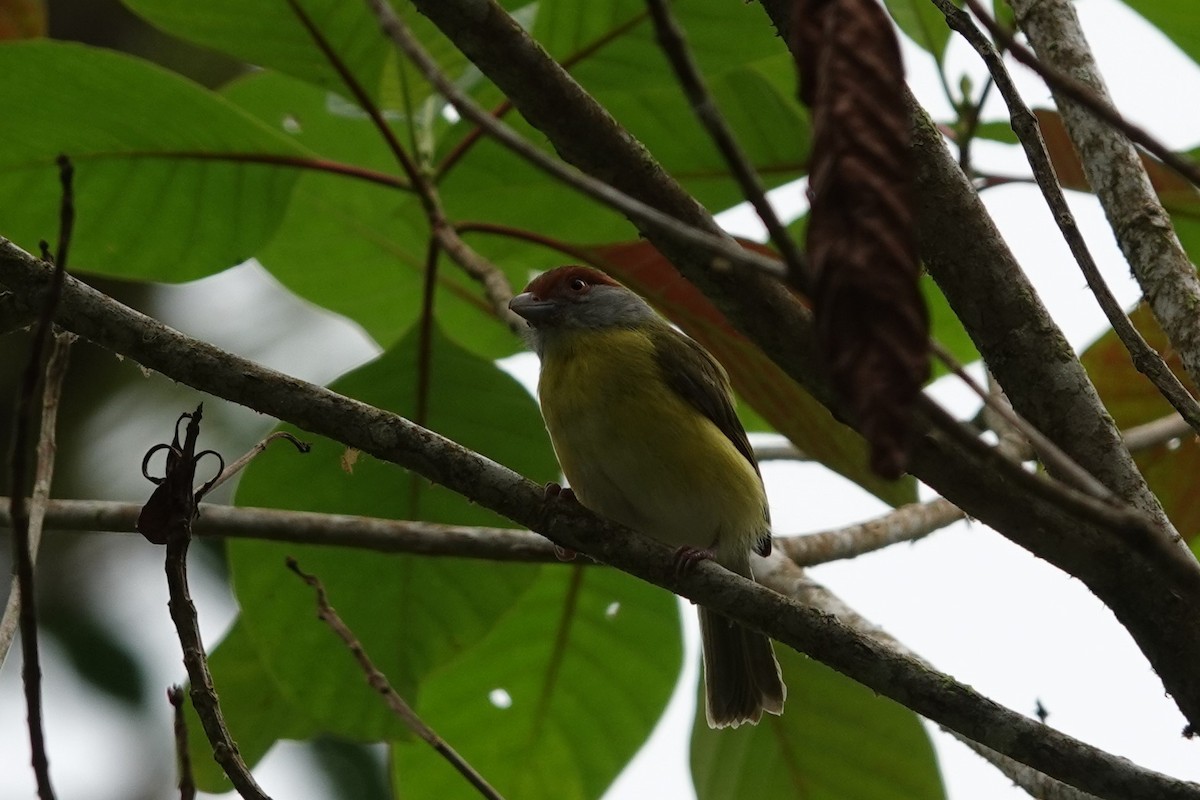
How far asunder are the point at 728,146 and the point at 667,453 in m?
2.76

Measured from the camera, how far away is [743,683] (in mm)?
4113

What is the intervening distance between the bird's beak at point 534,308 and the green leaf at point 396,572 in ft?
1.15

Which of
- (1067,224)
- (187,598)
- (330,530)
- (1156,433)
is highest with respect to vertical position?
(1156,433)

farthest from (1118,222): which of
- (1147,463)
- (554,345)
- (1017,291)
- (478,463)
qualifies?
(554,345)

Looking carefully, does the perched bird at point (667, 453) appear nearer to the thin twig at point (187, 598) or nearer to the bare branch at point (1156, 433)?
the bare branch at point (1156, 433)

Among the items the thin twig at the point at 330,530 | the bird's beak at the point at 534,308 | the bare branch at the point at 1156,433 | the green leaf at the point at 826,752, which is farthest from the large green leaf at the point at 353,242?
the bare branch at the point at 1156,433

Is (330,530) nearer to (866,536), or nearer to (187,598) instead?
(187,598)

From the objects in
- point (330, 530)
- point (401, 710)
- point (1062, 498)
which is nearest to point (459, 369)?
point (330, 530)

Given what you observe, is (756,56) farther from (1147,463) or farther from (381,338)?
(381,338)

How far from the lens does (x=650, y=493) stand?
3.91m

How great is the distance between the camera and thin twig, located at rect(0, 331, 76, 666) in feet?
7.14

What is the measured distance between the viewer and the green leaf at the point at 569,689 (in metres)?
4.28

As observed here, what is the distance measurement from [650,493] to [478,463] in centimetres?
147

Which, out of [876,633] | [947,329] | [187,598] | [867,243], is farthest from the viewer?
[947,329]
